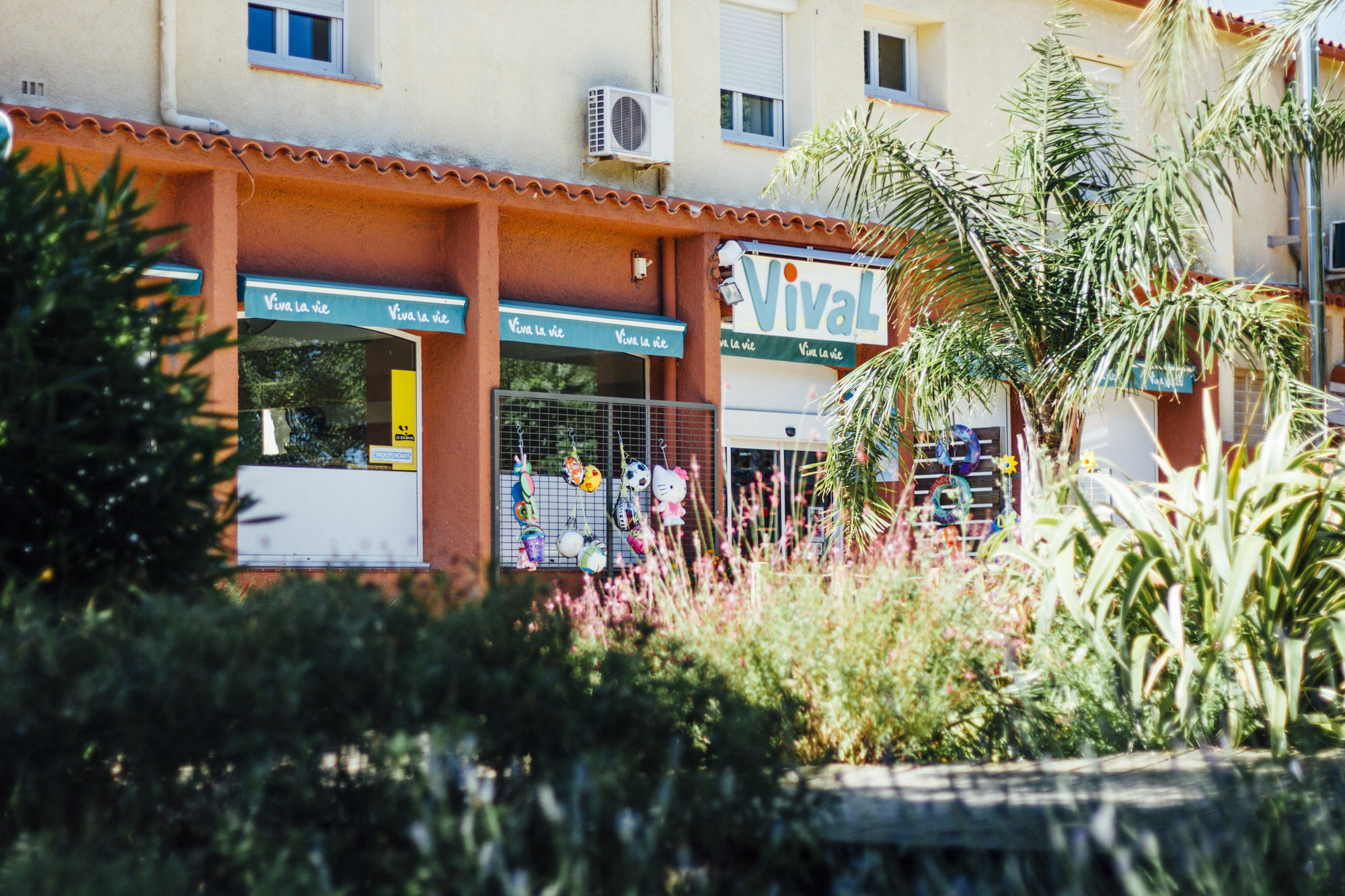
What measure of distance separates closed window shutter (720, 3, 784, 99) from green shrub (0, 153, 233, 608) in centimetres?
1068

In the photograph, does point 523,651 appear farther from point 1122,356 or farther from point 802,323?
point 802,323

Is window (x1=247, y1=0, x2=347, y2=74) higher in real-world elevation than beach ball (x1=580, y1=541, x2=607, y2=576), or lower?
higher

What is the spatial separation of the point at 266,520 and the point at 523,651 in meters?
1.03

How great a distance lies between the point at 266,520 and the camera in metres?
4.20

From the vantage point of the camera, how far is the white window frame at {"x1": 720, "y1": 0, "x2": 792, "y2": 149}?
46.8ft

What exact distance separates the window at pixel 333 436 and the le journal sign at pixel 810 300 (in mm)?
3121

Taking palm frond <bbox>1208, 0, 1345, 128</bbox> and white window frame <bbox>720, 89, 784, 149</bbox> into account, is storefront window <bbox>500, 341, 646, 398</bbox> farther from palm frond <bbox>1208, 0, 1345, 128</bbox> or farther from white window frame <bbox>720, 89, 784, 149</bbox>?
palm frond <bbox>1208, 0, 1345, 128</bbox>

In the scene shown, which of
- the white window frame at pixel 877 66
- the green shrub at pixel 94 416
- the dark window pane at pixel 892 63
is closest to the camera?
the green shrub at pixel 94 416

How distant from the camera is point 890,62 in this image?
15.6 metres

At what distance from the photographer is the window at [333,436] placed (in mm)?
11477

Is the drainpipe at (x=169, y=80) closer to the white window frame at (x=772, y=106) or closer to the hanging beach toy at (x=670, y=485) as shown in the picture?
the hanging beach toy at (x=670, y=485)

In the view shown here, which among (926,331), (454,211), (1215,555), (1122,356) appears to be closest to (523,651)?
(1215,555)

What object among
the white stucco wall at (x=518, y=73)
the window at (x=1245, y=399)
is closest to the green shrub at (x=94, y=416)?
the white stucco wall at (x=518, y=73)

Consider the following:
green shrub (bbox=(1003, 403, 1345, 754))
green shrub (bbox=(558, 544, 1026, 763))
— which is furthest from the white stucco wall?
green shrub (bbox=(558, 544, 1026, 763))
